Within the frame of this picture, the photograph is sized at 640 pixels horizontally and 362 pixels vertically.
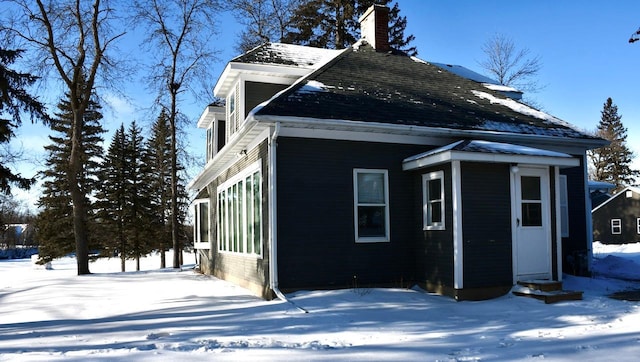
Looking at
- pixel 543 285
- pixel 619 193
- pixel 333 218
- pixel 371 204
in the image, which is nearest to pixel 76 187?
pixel 333 218

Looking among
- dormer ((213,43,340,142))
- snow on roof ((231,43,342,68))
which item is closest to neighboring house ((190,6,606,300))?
dormer ((213,43,340,142))

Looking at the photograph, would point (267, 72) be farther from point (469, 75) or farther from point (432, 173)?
point (469, 75)

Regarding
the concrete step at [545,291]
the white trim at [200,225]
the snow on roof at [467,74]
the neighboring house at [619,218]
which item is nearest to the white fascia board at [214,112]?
the white trim at [200,225]

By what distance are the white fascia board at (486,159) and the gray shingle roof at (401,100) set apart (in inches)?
37.7

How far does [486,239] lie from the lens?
31.1ft

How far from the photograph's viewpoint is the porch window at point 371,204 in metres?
10.1

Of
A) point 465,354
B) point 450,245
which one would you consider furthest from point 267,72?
point 465,354

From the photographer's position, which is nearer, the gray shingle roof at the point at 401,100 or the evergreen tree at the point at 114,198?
the gray shingle roof at the point at 401,100

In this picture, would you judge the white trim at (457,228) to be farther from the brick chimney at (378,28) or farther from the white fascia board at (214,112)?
the white fascia board at (214,112)

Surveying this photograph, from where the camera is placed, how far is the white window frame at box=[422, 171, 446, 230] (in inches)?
379

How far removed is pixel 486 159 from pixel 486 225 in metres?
1.24

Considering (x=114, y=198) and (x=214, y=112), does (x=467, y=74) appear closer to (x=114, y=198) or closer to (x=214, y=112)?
(x=214, y=112)

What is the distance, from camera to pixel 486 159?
9.24 meters

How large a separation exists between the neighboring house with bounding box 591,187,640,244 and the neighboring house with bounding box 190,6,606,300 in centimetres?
3035
